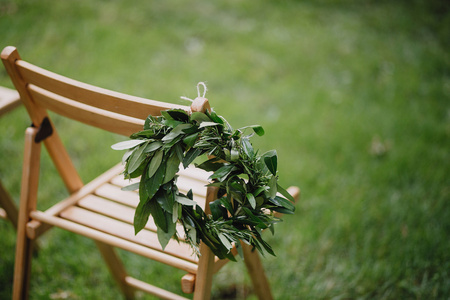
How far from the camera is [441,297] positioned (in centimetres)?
203

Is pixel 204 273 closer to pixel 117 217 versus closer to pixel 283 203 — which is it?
pixel 283 203

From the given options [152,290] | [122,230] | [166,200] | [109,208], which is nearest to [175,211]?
[166,200]

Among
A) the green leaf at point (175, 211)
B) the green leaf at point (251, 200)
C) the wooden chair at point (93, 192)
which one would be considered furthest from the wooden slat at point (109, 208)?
the green leaf at point (251, 200)

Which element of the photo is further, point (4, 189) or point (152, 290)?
point (4, 189)

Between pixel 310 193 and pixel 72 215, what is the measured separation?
1.60 m

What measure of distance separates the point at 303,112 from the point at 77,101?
2379 mm

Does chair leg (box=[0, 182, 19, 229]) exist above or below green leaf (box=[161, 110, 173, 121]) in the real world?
above

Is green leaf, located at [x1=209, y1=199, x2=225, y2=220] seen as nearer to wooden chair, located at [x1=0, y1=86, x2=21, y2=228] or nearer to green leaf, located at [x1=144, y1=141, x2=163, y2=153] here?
green leaf, located at [x1=144, y1=141, x2=163, y2=153]

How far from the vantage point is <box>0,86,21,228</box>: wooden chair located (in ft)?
6.28

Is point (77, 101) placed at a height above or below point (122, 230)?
above

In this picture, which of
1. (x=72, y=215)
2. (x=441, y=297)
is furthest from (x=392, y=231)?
(x=72, y=215)

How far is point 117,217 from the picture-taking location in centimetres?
158

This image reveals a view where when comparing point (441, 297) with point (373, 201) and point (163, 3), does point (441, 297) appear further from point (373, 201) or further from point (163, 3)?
point (163, 3)

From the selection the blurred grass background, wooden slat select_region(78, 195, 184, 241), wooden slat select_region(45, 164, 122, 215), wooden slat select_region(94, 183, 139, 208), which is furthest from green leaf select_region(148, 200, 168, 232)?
the blurred grass background
